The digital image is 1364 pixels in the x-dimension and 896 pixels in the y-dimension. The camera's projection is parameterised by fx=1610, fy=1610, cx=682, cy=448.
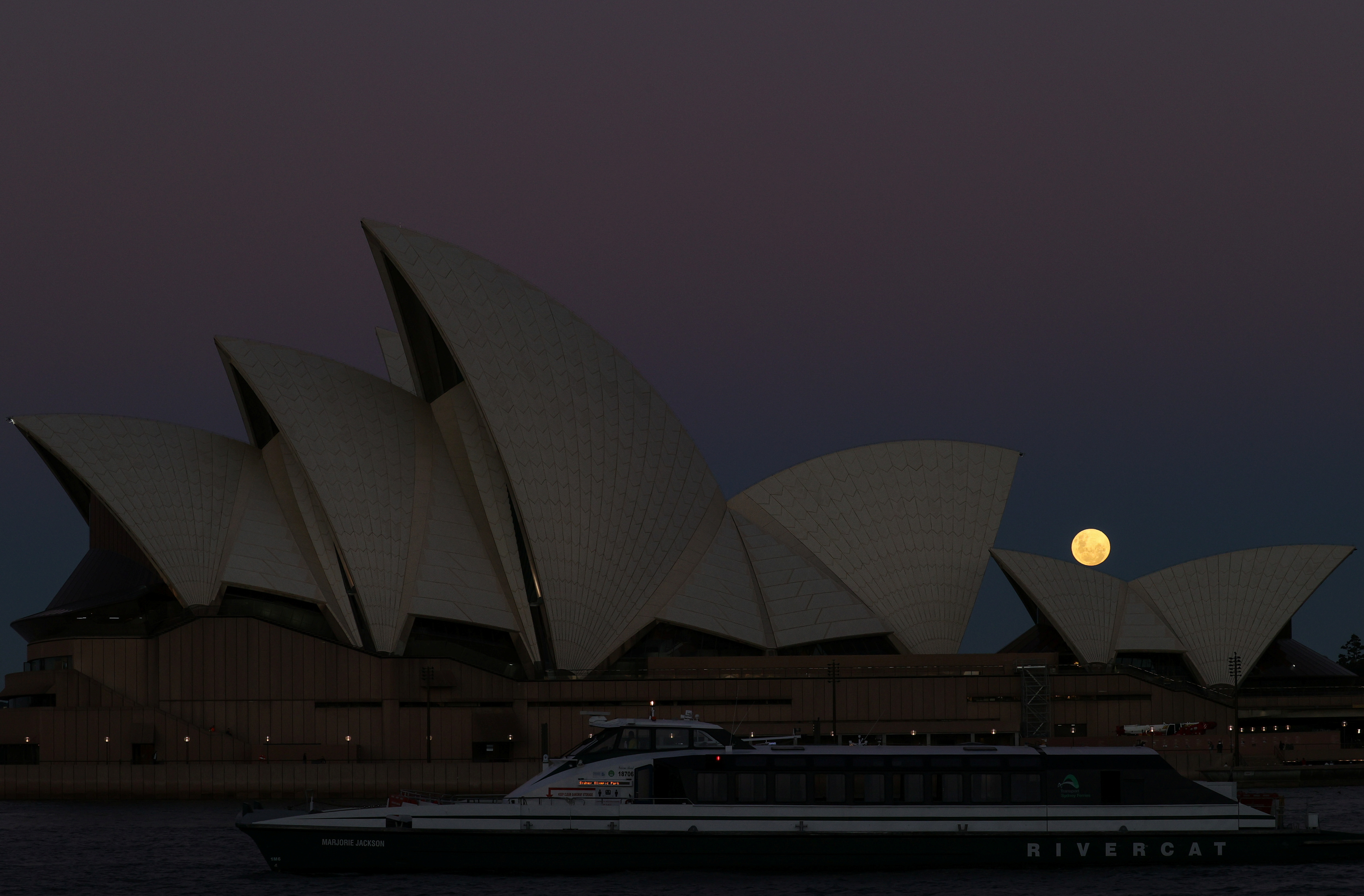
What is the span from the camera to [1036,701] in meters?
70.9

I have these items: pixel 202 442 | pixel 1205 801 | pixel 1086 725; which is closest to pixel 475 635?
pixel 202 442

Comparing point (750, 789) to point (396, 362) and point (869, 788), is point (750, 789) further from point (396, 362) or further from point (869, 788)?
point (396, 362)

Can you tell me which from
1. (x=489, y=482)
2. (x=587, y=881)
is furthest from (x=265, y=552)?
(x=587, y=881)

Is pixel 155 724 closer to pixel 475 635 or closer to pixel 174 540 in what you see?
pixel 174 540

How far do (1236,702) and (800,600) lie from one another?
19894 mm

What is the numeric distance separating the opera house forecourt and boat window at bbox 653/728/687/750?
91.6ft

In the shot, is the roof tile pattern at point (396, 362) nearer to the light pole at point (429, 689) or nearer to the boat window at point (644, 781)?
the light pole at point (429, 689)

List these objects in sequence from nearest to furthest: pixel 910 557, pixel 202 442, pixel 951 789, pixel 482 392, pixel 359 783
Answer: pixel 951 789 → pixel 359 783 → pixel 482 392 → pixel 202 442 → pixel 910 557

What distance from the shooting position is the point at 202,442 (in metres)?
73.2

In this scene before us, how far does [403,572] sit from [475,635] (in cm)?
453

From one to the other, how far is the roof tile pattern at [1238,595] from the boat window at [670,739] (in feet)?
156

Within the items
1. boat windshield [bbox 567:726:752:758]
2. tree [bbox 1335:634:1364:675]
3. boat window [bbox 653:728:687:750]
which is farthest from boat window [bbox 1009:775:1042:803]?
tree [bbox 1335:634:1364:675]

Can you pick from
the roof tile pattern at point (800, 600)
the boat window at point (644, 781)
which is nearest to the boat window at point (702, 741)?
the boat window at point (644, 781)

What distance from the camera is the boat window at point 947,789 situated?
36.6m
